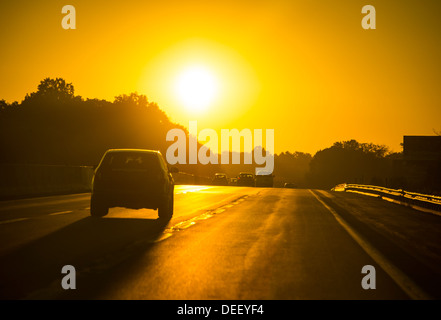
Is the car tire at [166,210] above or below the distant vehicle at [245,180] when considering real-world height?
above

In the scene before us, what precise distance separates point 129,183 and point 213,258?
7.33m

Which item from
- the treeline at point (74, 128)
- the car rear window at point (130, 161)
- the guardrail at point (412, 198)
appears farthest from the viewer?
the treeline at point (74, 128)

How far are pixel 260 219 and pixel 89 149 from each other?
358ft

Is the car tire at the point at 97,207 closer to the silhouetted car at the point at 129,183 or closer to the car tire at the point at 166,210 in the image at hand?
the silhouetted car at the point at 129,183

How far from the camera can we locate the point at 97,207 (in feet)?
59.3

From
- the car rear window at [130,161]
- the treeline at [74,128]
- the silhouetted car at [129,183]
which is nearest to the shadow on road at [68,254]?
the silhouetted car at [129,183]

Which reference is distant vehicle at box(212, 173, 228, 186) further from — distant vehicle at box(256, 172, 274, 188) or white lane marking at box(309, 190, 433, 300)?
white lane marking at box(309, 190, 433, 300)

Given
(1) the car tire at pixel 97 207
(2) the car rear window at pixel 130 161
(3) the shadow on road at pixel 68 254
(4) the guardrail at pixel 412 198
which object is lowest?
(4) the guardrail at pixel 412 198

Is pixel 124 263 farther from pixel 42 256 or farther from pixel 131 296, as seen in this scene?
pixel 131 296

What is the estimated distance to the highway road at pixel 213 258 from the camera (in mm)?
7992

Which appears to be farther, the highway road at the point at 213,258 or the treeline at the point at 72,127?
the treeline at the point at 72,127

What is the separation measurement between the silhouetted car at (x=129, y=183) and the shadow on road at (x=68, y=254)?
1.08 metres
